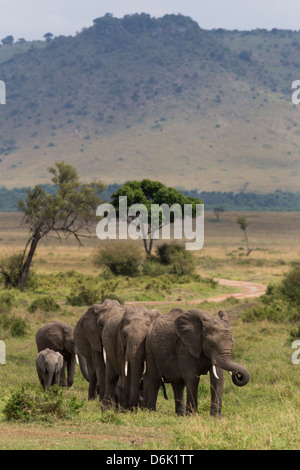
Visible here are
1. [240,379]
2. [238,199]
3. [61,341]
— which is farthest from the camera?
[238,199]

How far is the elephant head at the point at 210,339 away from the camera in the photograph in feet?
35.5

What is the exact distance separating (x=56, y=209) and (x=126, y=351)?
92.3ft

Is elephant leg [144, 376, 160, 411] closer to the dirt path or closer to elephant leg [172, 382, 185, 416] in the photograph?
elephant leg [172, 382, 185, 416]

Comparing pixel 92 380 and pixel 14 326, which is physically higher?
pixel 92 380

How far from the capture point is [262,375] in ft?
54.3

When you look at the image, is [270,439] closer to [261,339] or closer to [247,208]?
[261,339]

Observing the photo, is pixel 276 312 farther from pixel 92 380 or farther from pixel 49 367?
pixel 49 367

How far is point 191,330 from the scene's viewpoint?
11328mm

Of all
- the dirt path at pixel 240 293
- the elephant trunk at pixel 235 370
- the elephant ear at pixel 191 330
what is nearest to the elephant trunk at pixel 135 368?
the elephant ear at pixel 191 330

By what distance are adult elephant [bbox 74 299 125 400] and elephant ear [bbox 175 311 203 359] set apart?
7.94 ft

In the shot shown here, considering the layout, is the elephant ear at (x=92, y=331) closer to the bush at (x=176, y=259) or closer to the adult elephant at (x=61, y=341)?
the adult elephant at (x=61, y=341)

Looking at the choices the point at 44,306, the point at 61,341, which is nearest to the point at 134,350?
the point at 61,341
